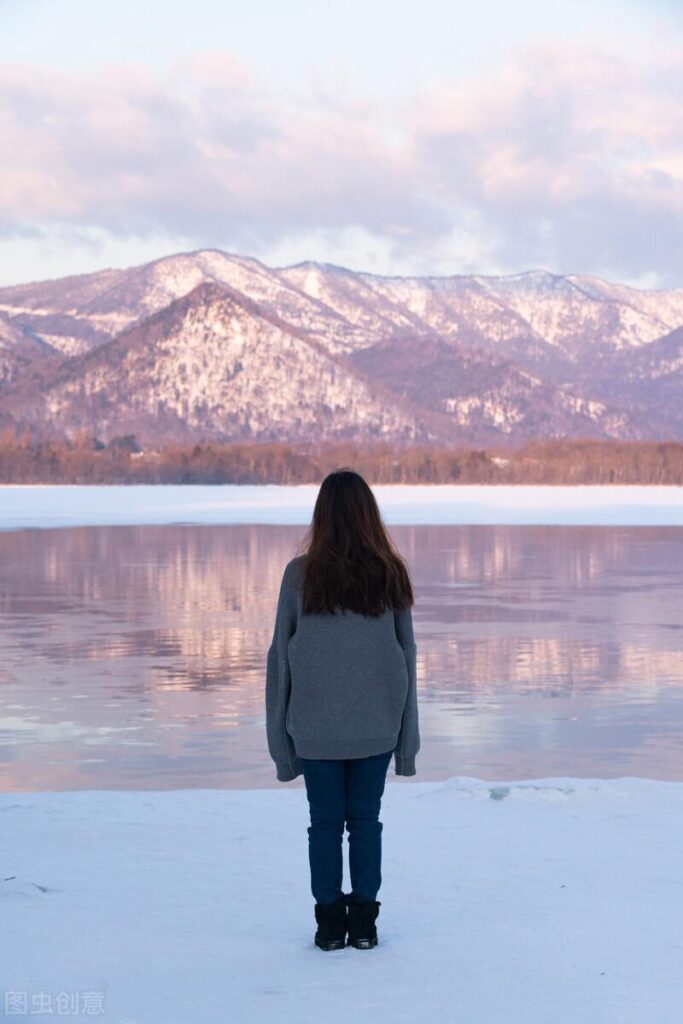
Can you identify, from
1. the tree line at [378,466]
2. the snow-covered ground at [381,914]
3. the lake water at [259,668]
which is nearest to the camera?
the snow-covered ground at [381,914]

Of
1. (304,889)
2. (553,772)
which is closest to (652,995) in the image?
(304,889)

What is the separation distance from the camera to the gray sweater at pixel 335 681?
18.2 feet

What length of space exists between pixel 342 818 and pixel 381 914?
611 mm

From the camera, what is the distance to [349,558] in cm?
555

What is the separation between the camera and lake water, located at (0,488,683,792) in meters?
11.5

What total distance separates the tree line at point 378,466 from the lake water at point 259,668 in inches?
4402

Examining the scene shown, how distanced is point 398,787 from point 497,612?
49.4ft

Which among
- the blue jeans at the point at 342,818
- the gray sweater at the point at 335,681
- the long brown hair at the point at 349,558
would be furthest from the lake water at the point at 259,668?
the long brown hair at the point at 349,558

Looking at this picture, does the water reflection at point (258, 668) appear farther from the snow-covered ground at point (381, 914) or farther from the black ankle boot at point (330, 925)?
the black ankle boot at point (330, 925)

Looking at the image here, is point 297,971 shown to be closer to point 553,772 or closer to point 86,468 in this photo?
point 553,772

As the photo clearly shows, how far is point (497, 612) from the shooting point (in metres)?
24.0

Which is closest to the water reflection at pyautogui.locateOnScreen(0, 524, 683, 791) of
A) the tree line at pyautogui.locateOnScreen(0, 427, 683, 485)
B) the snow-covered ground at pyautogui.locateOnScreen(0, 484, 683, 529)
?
the snow-covered ground at pyautogui.locateOnScreen(0, 484, 683, 529)

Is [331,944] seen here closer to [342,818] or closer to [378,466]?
[342,818]

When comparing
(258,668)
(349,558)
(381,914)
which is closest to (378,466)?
(258,668)
